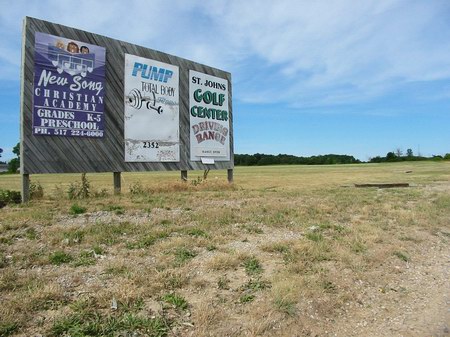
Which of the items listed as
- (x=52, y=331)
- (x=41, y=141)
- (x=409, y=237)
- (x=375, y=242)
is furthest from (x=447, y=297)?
(x=41, y=141)

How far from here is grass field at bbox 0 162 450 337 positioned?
3.48m

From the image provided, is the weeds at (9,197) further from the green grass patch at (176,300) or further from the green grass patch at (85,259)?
the green grass patch at (176,300)

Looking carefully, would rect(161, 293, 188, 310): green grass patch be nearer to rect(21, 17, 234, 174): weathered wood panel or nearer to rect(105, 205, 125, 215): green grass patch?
rect(105, 205, 125, 215): green grass patch

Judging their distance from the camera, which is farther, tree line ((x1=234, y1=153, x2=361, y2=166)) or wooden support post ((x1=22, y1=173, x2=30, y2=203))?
tree line ((x1=234, y1=153, x2=361, y2=166))

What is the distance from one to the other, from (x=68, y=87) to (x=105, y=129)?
1.80 metres

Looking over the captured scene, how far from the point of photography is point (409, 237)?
23.9 feet

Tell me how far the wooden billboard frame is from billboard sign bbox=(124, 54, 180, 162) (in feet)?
0.74

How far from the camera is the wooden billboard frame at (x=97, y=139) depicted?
10.9 metres

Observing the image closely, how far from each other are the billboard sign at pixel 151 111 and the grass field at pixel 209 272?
5.67 meters

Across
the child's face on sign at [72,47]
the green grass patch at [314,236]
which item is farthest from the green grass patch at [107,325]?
the child's face on sign at [72,47]

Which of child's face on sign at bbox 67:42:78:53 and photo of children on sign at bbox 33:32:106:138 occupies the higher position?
child's face on sign at bbox 67:42:78:53

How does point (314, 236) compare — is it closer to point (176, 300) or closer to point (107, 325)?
point (176, 300)

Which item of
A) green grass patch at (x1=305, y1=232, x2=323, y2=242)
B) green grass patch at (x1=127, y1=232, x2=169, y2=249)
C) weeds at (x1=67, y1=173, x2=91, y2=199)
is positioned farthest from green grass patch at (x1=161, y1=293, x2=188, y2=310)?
weeds at (x1=67, y1=173, x2=91, y2=199)

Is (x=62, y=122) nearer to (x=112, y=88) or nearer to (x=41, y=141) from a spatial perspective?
(x=41, y=141)
